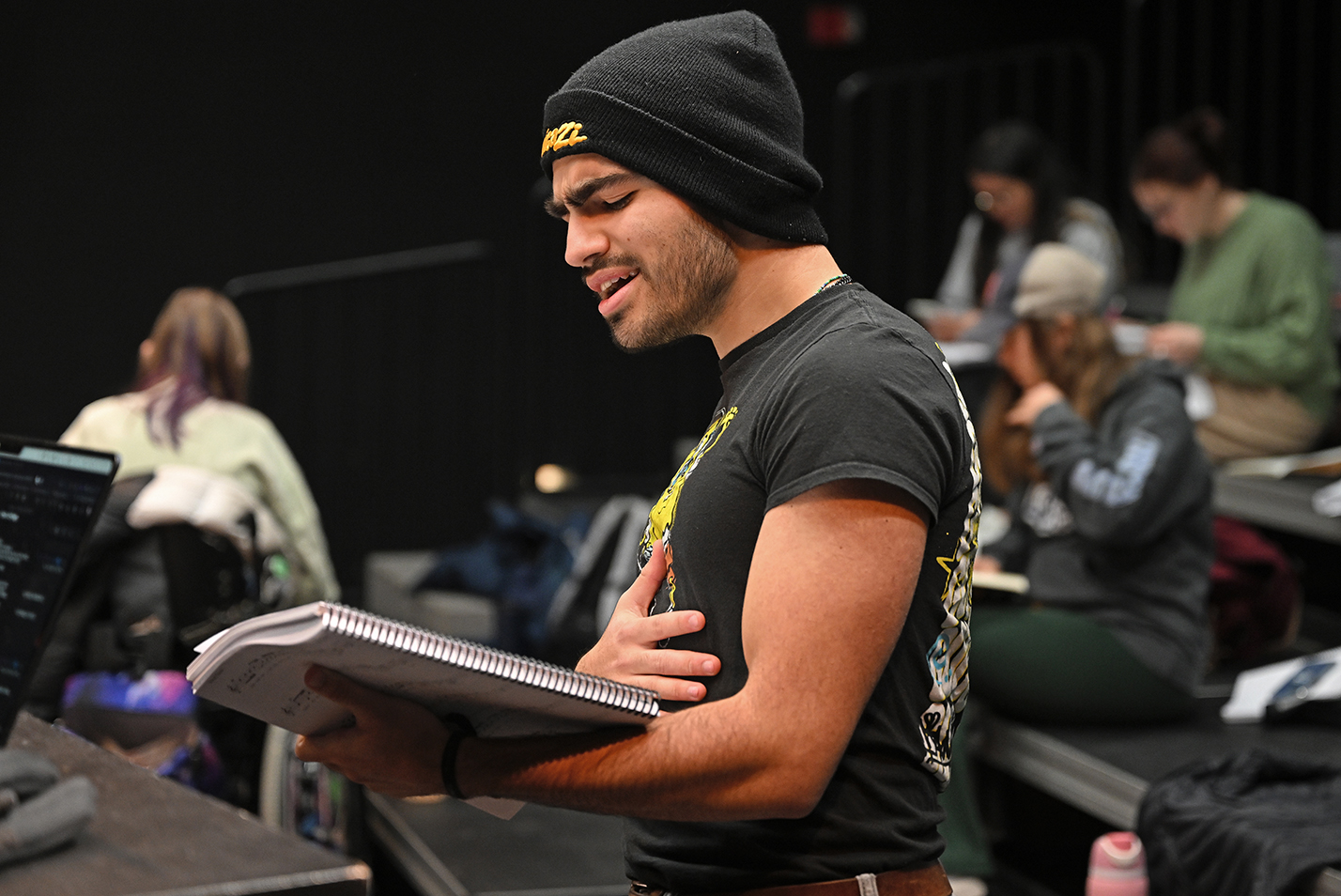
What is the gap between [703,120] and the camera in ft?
4.77

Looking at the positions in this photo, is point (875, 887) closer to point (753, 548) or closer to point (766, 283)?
point (753, 548)

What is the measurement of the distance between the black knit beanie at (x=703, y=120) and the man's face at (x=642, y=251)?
2cm

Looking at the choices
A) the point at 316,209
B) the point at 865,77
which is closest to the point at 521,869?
the point at 316,209

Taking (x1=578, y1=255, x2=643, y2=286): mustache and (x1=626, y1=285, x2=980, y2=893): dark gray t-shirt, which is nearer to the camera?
(x1=626, y1=285, x2=980, y2=893): dark gray t-shirt

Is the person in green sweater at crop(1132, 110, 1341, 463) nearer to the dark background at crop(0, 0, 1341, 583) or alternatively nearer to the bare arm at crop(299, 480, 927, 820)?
the dark background at crop(0, 0, 1341, 583)

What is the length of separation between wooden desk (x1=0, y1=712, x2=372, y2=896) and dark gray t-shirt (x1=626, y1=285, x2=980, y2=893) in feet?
1.09

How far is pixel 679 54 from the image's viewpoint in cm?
148

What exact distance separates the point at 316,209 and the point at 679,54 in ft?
18.7

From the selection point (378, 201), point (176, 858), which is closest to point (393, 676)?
point (176, 858)

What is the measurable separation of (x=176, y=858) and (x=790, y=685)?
52 centimetres

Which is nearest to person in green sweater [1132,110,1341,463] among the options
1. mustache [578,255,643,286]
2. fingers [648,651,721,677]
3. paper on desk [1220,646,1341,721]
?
paper on desk [1220,646,1341,721]

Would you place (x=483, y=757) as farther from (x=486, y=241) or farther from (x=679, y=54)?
(x=486, y=241)

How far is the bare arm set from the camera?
1.23m

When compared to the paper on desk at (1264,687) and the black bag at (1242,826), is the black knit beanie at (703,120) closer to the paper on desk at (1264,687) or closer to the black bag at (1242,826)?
the black bag at (1242,826)
